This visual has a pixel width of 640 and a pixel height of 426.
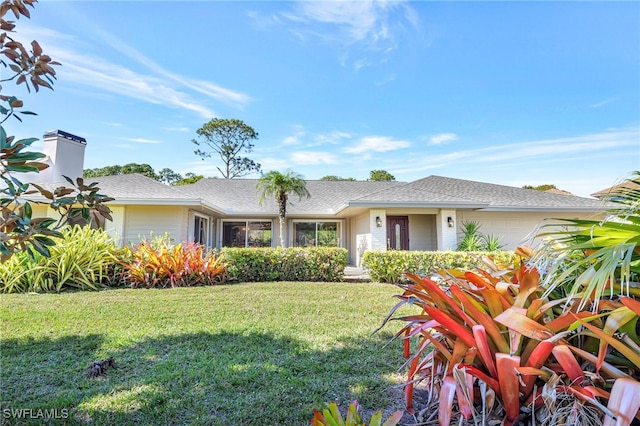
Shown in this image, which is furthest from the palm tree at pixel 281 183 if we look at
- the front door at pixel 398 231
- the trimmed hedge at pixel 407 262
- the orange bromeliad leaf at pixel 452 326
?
the orange bromeliad leaf at pixel 452 326

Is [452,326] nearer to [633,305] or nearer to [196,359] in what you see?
[633,305]

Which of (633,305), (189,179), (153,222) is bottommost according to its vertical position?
(633,305)

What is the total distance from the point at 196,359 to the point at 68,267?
7304mm

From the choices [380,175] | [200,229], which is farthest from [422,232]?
[380,175]

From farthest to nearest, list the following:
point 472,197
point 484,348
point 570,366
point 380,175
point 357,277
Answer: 1. point 380,175
2. point 472,197
3. point 357,277
4. point 484,348
5. point 570,366

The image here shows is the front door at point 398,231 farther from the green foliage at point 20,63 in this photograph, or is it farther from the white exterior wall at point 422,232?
→ the green foliage at point 20,63

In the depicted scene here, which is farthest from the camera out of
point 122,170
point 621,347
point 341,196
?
point 122,170

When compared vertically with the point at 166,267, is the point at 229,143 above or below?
above

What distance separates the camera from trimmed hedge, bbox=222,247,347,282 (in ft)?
33.2

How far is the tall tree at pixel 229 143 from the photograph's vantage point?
38.7m

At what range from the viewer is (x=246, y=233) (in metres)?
17.2

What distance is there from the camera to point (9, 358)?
3.66 metres

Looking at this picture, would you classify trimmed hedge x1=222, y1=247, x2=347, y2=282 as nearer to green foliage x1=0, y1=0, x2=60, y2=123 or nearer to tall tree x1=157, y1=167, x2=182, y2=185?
green foliage x1=0, y1=0, x2=60, y2=123

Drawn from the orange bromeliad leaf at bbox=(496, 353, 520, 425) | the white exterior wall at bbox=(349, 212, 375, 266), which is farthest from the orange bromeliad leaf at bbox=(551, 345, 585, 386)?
the white exterior wall at bbox=(349, 212, 375, 266)
